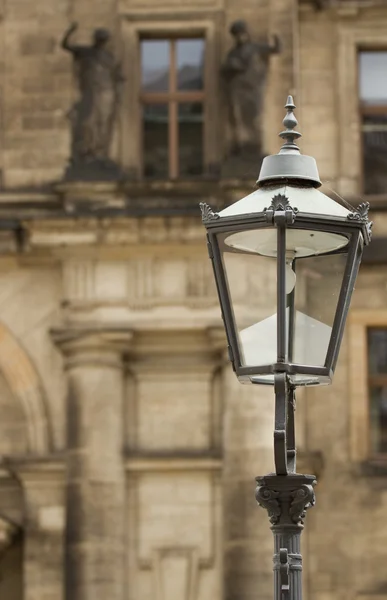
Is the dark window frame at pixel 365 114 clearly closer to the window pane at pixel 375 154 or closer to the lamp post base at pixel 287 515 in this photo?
the window pane at pixel 375 154

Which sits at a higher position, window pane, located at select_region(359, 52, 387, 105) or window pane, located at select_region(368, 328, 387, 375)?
window pane, located at select_region(359, 52, 387, 105)

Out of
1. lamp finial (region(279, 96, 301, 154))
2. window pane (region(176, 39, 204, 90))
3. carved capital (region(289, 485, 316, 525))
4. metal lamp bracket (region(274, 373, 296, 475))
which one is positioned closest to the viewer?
metal lamp bracket (region(274, 373, 296, 475))

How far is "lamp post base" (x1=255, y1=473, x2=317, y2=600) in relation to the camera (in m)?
8.91

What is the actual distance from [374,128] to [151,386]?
11.8 ft

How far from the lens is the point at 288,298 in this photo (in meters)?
9.01

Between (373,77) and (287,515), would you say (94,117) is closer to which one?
(373,77)

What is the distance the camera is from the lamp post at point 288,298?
8898 mm

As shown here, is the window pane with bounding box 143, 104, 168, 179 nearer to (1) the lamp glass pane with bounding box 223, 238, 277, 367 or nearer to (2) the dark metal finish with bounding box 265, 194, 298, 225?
(1) the lamp glass pane with bounding box 223, 238, 277, 367

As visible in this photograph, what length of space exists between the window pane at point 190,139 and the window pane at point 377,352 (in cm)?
250

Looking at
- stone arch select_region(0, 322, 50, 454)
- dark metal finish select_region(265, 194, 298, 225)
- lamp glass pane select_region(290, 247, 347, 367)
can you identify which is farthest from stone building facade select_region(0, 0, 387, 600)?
dark metal finish select_region(265, 194, 298, 225)

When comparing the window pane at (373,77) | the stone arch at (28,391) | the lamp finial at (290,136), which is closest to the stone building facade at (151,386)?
the stone arch at (28,391)

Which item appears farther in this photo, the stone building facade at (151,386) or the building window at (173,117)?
the building window at (173,117)

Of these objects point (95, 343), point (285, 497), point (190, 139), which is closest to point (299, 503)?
point (285, 497)

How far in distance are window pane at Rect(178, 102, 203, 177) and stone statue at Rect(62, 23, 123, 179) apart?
78 cm
